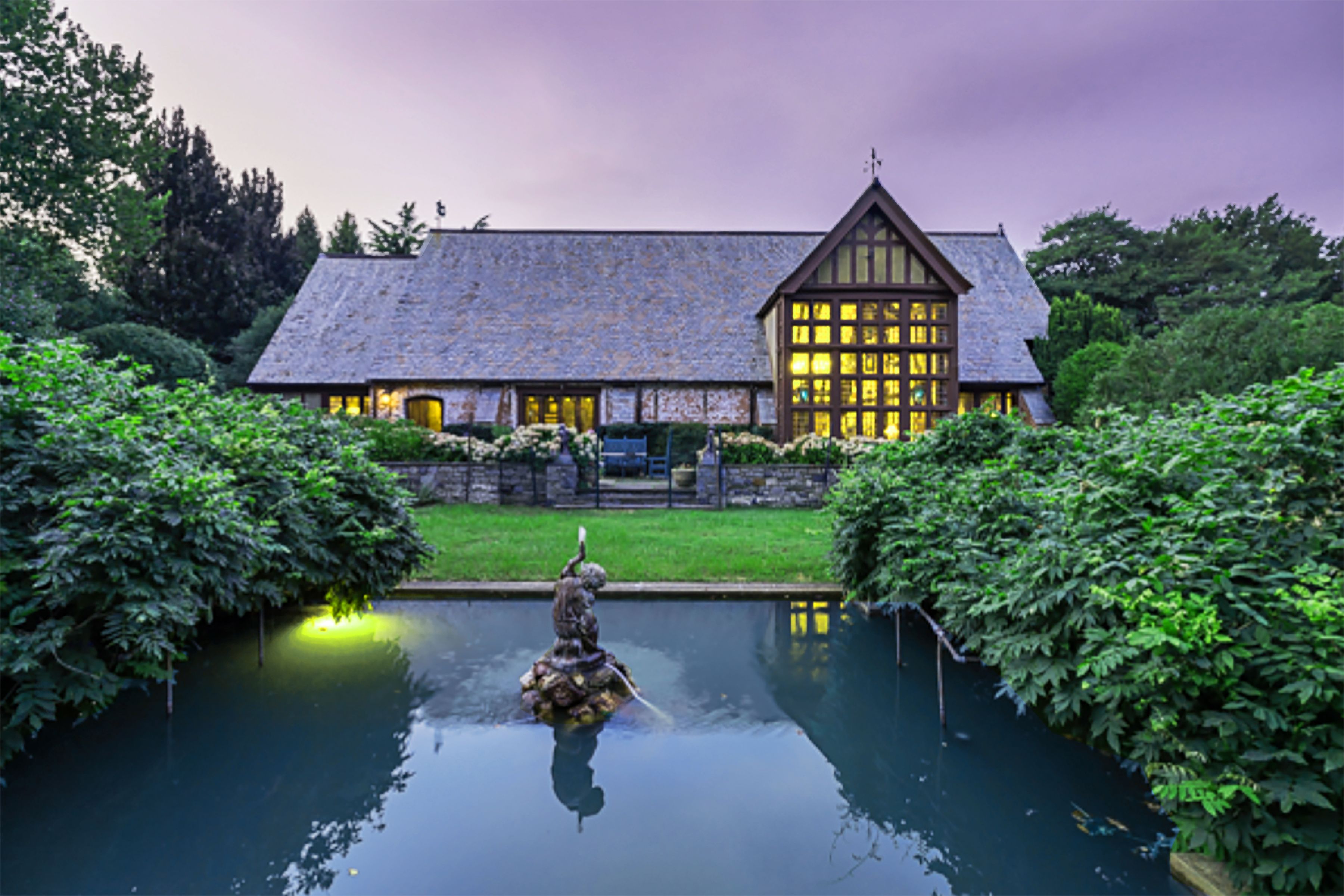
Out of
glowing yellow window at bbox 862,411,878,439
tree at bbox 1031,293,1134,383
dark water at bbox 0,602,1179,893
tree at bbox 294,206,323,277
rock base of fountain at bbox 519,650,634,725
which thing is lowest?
dark water at bbox 0,602,1179,893

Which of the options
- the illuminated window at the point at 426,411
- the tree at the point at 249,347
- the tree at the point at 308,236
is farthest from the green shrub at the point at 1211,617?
the tree at the point at 308,236

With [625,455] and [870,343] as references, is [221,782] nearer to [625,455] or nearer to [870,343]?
[625,455]

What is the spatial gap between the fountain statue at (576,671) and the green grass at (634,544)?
232 cm

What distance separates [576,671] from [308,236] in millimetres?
46819

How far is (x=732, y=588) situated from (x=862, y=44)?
14.4 meters

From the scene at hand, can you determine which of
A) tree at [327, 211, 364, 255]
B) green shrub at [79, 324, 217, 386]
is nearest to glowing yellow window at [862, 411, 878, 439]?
green shrub at [79, 324, 217, 386]

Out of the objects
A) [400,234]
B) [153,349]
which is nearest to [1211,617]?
[153,349]

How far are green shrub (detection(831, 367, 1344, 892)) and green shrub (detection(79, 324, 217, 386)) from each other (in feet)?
69.5

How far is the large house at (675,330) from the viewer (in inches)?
704

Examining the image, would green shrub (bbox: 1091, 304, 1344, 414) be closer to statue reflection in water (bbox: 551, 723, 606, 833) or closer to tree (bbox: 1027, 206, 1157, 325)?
statue reflection in water (bbox: 551, 723, 606, 833)

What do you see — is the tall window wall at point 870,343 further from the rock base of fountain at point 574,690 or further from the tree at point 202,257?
the tree at point 202,257

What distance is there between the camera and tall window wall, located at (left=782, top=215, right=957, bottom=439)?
58.2 ft

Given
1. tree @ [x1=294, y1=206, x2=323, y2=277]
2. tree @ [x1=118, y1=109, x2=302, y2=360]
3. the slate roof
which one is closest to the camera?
the slate roof

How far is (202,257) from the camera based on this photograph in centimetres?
2895
